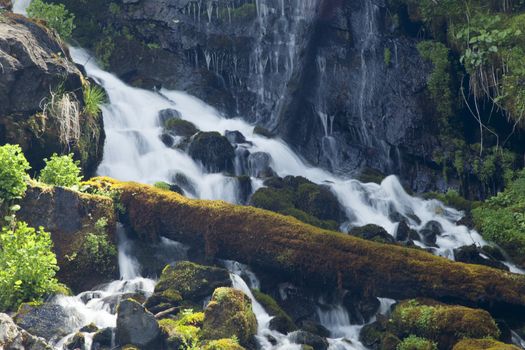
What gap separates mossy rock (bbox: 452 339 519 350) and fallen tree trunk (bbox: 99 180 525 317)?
2.04m

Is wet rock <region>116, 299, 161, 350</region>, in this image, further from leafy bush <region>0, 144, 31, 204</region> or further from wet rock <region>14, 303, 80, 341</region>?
leafy bush <region>0, 144, 31, 204</region>

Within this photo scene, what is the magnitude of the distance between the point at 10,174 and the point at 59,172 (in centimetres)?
192

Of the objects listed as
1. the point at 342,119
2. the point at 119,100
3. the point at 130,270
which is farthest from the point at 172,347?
the point at 342,119

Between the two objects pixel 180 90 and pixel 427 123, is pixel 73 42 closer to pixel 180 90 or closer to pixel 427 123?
pixel 180 90

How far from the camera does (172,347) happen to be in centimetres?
1255

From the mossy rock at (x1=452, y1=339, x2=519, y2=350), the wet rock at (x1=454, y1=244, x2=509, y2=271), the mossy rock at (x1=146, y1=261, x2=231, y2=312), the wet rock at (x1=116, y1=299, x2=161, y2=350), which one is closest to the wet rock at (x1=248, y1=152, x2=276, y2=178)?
the wet rock at (x1=454, y1=244, x2=509, y2=271)

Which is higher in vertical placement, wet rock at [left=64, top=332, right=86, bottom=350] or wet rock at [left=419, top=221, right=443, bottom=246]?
wet rock at [left=64, top=332, right=86, bottom=350]

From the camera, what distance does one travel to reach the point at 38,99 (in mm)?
18406

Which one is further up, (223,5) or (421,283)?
(223,5)

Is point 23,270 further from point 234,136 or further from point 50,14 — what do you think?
point 50,14

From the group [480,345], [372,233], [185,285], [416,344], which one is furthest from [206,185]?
[480,345]

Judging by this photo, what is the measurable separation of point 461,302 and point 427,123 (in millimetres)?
12577

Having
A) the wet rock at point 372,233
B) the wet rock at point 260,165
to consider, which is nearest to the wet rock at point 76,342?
the wet rock at point 372,233

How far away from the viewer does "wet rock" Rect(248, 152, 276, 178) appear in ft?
78.6
